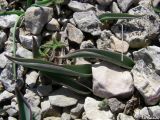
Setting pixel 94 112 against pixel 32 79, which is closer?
pixel 94 112

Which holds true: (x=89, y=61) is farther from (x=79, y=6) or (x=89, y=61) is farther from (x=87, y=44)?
(x=79, y=6)

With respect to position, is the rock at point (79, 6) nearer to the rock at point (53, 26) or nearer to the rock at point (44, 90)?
the rock at point (53, 26)

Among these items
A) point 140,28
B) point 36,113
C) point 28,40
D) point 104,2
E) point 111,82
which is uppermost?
point 104,2

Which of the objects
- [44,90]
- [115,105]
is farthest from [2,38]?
[115,105]

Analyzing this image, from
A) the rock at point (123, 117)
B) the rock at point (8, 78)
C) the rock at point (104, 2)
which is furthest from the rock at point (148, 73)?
the rock at point (8, 78)

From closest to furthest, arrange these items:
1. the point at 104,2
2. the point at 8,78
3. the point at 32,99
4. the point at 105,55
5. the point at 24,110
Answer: the point at 24,110 → the point at 105,55 → the point at 32,99 → the point at 8,78 → the point at 104,2

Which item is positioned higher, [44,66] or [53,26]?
[53,26]

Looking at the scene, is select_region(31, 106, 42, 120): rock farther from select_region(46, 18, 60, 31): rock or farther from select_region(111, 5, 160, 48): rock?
select_region(111, 5, 160, 48): rock
